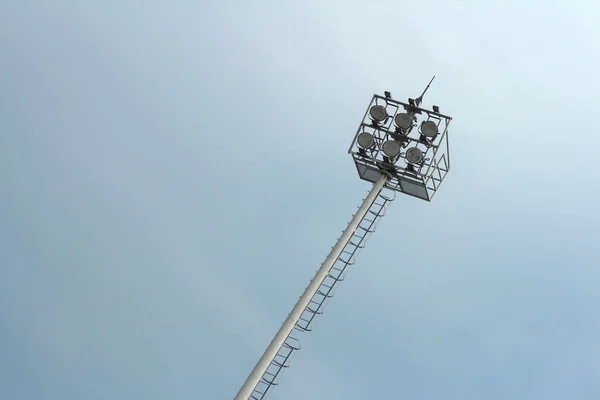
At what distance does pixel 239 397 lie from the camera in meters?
41.6

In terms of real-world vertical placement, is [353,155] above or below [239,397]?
above

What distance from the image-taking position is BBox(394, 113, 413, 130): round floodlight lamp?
49375 millimetres

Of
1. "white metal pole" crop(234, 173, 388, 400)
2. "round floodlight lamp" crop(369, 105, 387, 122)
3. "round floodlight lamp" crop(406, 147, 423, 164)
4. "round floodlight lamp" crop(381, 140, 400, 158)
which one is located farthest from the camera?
"round floodlight lamp" crop(369, 105, 387, 122)

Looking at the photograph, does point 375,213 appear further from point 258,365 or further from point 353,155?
point 258,365

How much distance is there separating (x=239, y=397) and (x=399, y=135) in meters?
16.5

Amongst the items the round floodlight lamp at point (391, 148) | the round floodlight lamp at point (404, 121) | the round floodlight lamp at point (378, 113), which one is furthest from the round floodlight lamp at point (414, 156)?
the round floodlight lamp at point (378, 113)

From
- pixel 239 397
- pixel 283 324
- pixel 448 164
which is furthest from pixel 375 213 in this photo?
pixel 239 397

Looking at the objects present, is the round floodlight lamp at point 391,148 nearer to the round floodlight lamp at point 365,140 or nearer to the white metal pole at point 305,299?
the round floodlight lamp at point 365,140

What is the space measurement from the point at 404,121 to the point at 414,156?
2053 millimetres

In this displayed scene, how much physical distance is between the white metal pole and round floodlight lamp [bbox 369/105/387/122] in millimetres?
3124

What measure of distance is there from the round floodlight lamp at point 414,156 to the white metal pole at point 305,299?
155 centimetres

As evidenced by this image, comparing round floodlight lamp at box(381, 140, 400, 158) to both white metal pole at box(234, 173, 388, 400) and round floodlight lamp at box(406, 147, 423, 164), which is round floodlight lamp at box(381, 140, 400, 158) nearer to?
round floodlight lamp at box(406, 147, 423, 164)

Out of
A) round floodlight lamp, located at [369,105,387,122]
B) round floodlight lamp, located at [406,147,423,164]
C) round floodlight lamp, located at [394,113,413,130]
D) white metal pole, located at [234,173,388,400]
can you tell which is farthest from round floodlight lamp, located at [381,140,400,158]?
round floodlight lamp, located at [369,105,387,122]

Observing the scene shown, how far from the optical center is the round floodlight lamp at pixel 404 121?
49375 mm
